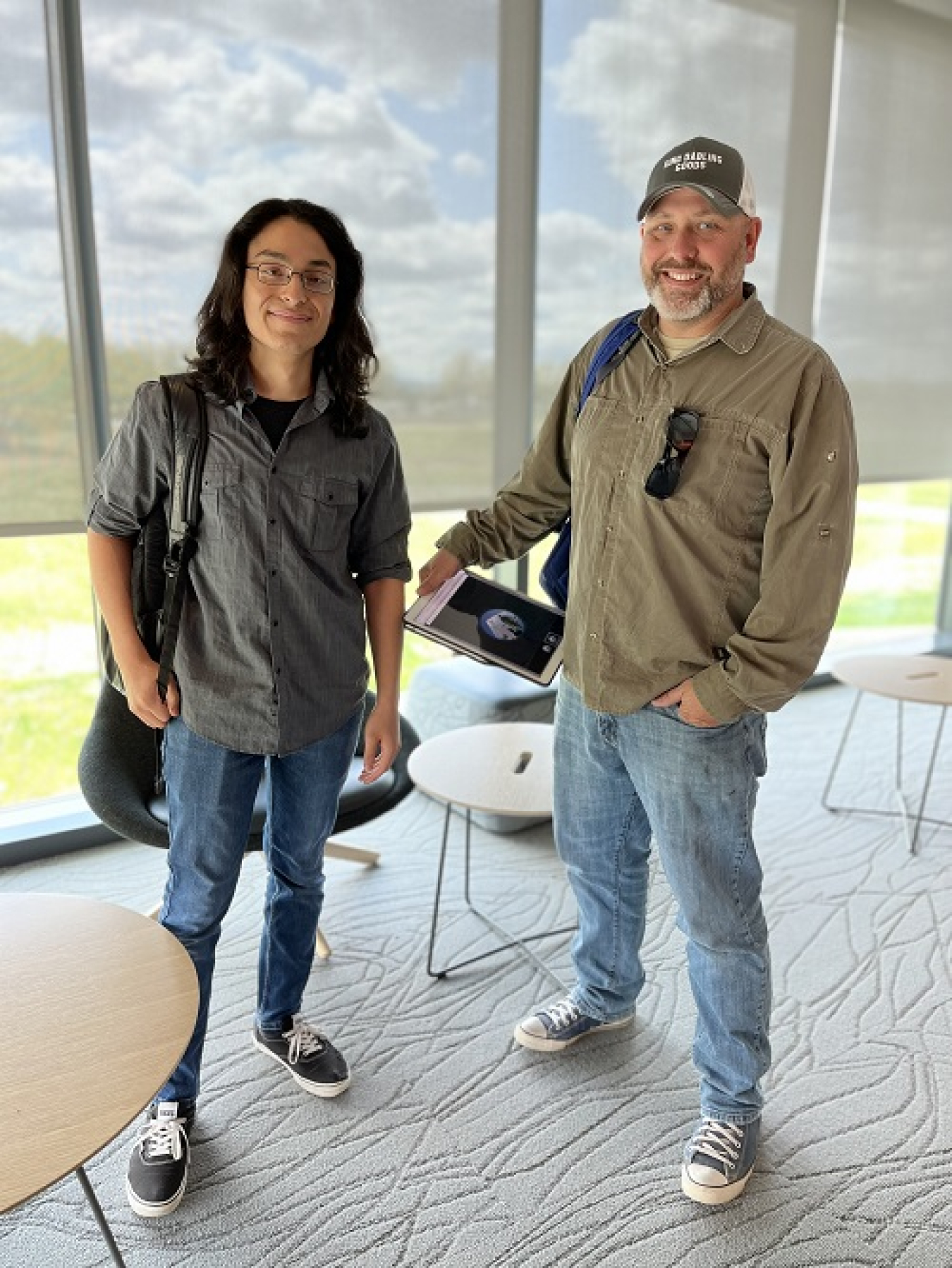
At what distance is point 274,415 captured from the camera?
1640 millimetres

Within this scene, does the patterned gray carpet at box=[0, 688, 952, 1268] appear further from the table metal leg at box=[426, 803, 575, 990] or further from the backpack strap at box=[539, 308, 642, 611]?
the backpack strap at box=[539, 308, 642, 611]

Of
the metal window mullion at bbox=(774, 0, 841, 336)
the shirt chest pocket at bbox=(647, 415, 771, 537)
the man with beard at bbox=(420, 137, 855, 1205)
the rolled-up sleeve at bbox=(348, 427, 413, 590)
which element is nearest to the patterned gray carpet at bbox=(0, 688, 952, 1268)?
the man with beard at bbox=(420, 137, 855, 1205)

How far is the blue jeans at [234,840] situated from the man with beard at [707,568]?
1.68 feet

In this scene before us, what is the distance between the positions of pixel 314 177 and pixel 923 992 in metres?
2.82

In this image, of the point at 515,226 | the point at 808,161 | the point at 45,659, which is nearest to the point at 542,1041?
the point at 45,659

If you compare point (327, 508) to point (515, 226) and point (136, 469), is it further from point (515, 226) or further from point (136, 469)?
point (515, 226)

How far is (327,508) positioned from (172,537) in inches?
10.1

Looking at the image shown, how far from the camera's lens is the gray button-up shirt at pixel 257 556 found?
5.25 feet

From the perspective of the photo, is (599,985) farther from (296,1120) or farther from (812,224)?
(812,224)

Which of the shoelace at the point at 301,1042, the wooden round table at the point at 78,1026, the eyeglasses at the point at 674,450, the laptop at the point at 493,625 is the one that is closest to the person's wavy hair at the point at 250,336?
the laptop at the point at 493,625

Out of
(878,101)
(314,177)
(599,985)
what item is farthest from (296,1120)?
(878,101)

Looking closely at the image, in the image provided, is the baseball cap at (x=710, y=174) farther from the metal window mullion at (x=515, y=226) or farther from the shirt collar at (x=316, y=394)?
the metal window mullion at (x=515, y=226)

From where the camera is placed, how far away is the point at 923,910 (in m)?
2.82

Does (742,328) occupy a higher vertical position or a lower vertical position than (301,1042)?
higher
